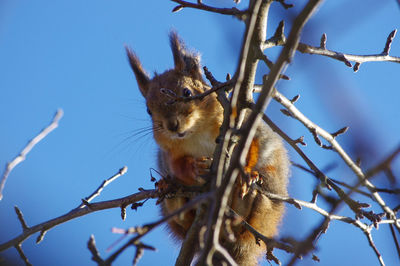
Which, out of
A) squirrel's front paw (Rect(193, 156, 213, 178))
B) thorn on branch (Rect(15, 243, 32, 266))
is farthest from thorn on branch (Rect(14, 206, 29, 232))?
squirrel's front paw (Rect(193, 156, 213, 178))

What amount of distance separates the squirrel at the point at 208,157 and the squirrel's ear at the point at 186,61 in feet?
0.42

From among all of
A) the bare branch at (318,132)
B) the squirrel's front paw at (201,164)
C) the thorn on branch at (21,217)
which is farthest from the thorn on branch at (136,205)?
the bare branch at (318,132)

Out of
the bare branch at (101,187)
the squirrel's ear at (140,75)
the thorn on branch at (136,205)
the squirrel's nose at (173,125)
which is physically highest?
the squirrel's ear at (140,75)

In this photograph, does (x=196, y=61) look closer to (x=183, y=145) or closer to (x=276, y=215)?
(x=183, y=145)

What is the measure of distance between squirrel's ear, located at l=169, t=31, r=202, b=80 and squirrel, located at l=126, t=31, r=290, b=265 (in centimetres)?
13

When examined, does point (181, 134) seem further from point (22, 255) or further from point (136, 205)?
point (22, 255)

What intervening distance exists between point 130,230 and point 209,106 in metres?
2.12

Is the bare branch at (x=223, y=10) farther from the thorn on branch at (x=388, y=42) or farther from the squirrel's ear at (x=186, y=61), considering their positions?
the squirrel's ear at (x=186, y=61)

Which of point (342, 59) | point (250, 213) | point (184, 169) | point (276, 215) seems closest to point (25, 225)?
Answer: point (184, 169)

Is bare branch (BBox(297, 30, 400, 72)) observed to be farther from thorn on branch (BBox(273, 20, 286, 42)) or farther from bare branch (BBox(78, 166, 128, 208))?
bare branch (BBox(78, 166, 128, 208))

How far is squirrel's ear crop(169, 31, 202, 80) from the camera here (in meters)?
3.85

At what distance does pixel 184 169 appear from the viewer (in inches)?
133

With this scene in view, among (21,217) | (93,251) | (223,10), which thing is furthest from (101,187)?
(93,251)

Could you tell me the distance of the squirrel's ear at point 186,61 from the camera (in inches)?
152
